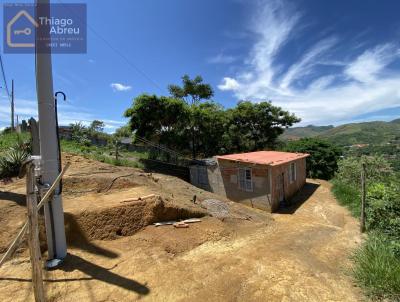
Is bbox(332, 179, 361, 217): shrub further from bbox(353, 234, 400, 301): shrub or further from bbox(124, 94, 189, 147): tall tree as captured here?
bbox(124, 94, 189, 147): tall tree

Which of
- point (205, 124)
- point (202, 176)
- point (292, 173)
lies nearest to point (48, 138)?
point (202, 176)

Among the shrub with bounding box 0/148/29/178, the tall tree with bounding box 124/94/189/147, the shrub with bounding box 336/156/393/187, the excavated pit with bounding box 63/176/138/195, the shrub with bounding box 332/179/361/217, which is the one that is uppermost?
the tall tree with bounding box 124/94/189/147

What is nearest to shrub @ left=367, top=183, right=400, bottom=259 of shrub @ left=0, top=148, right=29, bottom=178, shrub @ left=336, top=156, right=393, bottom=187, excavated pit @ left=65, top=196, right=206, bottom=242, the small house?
the small house

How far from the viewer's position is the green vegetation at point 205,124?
60.6 feet

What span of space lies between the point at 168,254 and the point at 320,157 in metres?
22.5

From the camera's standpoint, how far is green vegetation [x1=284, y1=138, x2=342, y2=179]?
24.2 m

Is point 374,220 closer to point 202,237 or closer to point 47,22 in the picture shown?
point 202,237

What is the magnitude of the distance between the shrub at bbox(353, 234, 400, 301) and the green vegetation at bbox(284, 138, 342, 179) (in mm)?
19352

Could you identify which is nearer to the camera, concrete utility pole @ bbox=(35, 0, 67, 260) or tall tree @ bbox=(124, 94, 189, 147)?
concrete utility pole @ bbox=(35, 0, 67, 260)

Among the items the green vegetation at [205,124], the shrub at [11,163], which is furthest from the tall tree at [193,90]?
the shrub at [11,163]

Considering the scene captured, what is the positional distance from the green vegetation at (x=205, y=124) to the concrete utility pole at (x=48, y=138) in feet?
43.1

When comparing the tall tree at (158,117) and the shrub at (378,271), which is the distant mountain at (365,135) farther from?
the shrub at (378,271)

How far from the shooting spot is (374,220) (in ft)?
26.2

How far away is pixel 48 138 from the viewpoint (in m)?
4.91
